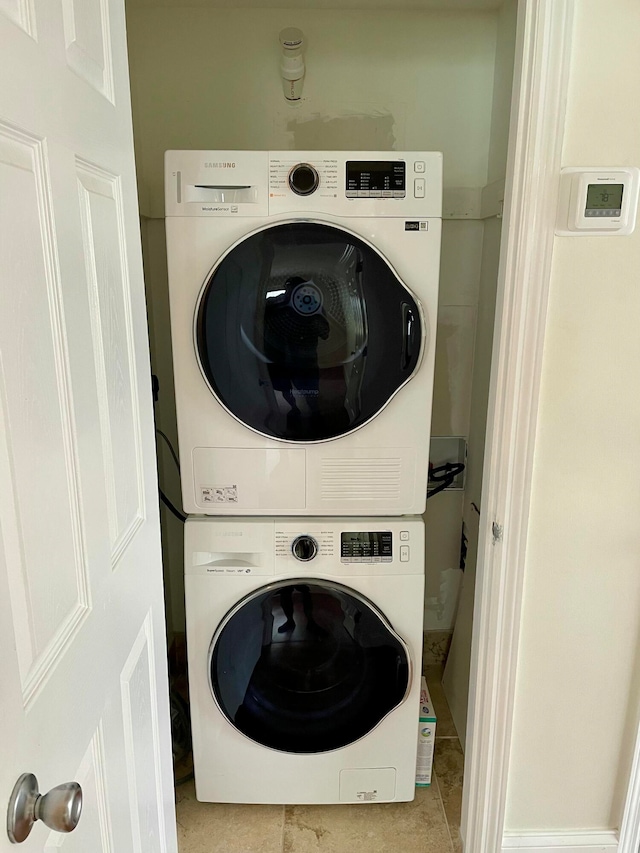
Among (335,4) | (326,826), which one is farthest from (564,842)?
(335,4)

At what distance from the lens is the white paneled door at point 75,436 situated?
25.1 inches

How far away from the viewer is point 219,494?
1570 millimetres

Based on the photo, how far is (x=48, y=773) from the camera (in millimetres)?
700

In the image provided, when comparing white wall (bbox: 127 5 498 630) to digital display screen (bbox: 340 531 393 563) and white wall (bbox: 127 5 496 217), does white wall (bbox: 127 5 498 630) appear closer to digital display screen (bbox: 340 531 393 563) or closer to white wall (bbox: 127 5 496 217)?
white wall (bbox: 127 5 496 217)

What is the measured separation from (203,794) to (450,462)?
120 centimetres

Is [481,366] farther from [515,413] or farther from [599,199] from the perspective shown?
[599,199]

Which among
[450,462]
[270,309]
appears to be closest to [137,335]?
[270,309]

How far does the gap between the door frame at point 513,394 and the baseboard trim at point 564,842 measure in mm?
44

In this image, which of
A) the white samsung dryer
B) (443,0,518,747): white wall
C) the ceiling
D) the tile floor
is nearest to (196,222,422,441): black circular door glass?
the white samsung dryer

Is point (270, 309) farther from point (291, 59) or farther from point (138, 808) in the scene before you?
point (138, 808)

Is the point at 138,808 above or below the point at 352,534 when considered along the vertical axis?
below

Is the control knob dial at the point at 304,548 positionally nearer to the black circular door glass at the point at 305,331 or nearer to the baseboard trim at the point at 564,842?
the black circular door glass at the point at 305,331

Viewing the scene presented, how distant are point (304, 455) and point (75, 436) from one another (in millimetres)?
798

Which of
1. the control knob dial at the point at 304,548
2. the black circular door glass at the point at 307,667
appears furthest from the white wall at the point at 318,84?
the black circular door glass at the point at 307,667
